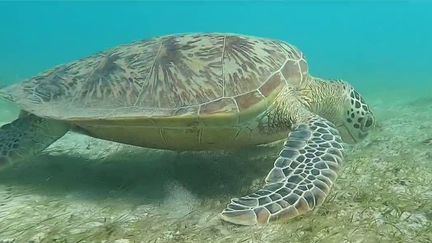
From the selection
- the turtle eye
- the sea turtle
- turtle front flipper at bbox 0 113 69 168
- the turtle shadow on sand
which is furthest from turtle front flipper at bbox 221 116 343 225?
turtle front flipper at bbox 0 113 69 168

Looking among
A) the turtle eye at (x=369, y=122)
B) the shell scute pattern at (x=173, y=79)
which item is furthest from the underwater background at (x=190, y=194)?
the shell scute pattern at (x=173, y=79)

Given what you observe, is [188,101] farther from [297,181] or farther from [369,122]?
[369,122]

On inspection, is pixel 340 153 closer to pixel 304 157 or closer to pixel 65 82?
pixel 304 157

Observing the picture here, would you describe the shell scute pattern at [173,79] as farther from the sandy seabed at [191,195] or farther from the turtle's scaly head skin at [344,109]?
the sandy seabed at [191,195]

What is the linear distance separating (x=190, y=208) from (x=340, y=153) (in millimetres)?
1484

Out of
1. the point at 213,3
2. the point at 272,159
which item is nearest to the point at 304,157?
the point at 272,159

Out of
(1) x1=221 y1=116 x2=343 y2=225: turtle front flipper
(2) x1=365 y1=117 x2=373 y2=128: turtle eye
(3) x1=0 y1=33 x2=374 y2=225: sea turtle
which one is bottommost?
(2) x1=365 y1=117 x2=373 y2=128: turtle eye

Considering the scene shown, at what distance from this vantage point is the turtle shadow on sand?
13.3 feet

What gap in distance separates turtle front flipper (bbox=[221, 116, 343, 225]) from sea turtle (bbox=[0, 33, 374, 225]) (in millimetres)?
16

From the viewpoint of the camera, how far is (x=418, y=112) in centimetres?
851

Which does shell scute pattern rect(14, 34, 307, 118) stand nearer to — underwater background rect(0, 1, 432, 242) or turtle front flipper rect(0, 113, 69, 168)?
turtle front flipper rect(0, 113, 69, 168)

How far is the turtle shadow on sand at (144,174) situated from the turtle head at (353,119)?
4.14 feet

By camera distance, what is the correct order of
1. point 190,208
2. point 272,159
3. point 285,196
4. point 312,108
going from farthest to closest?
point 312,108 → point 272,159 → point 190,208 → point 285,196

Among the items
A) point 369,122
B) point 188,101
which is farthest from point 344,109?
point 188,101
